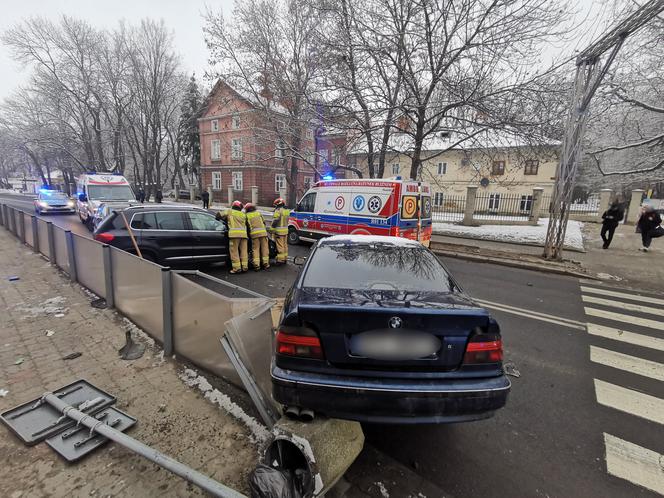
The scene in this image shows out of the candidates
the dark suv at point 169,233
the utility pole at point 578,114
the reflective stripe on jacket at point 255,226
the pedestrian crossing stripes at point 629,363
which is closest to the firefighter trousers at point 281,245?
the reflective stripe on jacket at point 255,226

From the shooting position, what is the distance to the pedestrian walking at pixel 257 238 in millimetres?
8047

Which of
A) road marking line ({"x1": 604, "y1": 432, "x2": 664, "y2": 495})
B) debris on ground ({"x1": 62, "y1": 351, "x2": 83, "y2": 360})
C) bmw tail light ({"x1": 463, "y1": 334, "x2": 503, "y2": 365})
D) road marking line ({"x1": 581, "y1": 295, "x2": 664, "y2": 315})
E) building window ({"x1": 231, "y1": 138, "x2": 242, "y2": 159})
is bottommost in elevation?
road marking line ({"x1": 604, "y1": 432, "x2": 664, "y2": 495})

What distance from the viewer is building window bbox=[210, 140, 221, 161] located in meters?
34.6

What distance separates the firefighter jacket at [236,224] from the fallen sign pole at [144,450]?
5.10 metres

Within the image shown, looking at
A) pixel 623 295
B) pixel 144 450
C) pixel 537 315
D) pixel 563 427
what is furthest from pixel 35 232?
pixel 623 295

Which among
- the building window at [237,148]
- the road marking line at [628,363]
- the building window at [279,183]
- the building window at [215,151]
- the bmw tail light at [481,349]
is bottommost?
the road marking line at [628,363]

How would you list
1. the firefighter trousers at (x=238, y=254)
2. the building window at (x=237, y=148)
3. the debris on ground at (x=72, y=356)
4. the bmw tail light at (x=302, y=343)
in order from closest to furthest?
the bmw tail light at (x=302, y=343), the debris on ground at (x=72, y=356), the firefighter trousers at (x=238, y=254), the building window at (x=237, y=148)

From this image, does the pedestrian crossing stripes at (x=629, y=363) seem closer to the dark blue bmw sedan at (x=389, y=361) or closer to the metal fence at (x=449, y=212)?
the dark blue bmw sedan at (x=389, y=361)

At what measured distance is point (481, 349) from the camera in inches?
86.9

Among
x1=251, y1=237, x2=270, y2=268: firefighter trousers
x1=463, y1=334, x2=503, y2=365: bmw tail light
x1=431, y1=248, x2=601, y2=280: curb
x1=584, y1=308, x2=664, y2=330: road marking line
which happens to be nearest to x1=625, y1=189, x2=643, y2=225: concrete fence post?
x1=431, y1=248, x2=601, y2=280: curb

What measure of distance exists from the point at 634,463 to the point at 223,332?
11.8 feet

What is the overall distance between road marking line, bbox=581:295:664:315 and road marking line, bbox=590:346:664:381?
2647 mm

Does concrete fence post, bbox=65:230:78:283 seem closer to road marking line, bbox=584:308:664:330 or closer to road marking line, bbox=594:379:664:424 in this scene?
road marking line, bbox=594:379:664:424

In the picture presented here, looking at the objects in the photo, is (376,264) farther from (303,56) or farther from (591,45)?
(303,56)
